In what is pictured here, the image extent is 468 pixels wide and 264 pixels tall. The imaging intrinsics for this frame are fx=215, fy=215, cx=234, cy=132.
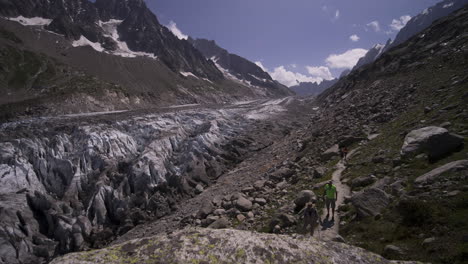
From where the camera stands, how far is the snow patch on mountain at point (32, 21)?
139325 millimetres

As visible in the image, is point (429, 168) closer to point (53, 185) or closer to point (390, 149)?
point (390, 149)

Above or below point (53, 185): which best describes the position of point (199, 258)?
below

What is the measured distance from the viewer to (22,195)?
72.6ft

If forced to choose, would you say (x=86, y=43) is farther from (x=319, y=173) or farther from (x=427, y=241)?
(x=427, y=241)

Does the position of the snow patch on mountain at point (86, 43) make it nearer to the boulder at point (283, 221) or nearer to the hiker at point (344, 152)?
the hiker at point (344, 152)

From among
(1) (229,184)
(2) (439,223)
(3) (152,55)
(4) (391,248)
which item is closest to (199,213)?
(1) (229,184)

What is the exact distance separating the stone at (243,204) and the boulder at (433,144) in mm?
11183

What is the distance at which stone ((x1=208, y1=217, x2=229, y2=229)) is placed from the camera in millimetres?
14953

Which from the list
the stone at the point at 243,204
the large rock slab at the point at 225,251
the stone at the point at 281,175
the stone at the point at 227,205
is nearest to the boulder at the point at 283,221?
the stone at the point at 243,204

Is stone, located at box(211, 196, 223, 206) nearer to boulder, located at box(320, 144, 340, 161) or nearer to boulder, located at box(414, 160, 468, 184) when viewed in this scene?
boulder, located at box(320, 144, 340, 161)

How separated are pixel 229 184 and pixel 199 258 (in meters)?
19.1

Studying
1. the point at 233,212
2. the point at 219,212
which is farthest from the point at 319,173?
the point at 219,212

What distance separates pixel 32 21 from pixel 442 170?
217079mm

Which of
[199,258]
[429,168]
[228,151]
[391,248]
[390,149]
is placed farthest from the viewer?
[228,151]
